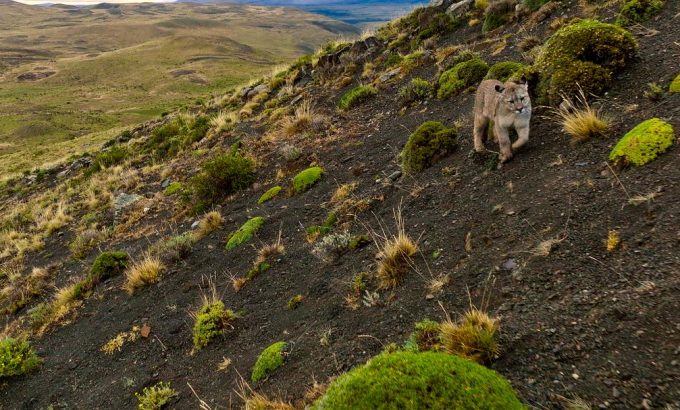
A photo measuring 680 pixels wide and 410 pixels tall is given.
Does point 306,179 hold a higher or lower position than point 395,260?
lower

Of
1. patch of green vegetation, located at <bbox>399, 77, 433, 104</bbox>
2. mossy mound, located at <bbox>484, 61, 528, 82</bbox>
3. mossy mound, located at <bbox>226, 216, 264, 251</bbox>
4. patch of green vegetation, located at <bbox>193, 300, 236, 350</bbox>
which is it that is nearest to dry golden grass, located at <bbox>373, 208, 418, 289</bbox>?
patch of green vegetation, located at <bbox>193, 300, 236, 350</bbox>

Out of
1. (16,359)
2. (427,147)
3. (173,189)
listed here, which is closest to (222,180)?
(173,189)

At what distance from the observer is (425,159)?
9.02 m

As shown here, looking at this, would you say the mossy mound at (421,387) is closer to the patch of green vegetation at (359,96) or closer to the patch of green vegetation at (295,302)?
the patch of green vegetation at (295,302)

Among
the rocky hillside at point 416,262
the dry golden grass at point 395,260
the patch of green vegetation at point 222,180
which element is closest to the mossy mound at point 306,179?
the rocky hillside at point 416,262

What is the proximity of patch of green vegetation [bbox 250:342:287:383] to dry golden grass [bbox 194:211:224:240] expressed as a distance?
20.7ft

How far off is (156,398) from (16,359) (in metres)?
4.36

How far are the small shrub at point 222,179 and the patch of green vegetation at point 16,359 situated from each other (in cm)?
617

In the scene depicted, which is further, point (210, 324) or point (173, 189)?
point (173, 189)

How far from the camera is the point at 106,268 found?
11.4 m

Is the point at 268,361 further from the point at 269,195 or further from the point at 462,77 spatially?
the point at 462,77

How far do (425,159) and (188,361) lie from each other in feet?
19.3

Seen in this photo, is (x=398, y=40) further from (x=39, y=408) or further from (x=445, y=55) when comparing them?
(x=39, y=408)

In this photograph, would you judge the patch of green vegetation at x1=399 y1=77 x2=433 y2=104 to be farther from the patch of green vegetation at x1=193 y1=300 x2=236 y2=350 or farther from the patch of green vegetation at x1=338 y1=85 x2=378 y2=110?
the patch of green vegetation at x1=193 y1=300 x2=236 y2=350
